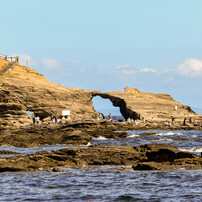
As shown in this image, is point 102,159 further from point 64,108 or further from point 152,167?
point 64,108

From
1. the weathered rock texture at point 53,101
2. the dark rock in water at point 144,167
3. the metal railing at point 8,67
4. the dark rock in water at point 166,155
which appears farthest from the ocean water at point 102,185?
the metal railing at point 8,67

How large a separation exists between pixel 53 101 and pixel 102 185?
7190 centimetres

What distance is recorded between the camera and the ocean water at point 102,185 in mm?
15406

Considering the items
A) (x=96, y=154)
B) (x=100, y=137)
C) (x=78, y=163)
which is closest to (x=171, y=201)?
(x=78, y=163)

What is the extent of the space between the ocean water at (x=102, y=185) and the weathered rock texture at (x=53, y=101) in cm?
6316

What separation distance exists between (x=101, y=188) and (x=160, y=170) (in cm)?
581

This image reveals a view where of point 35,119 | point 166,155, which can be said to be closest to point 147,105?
point 35,119

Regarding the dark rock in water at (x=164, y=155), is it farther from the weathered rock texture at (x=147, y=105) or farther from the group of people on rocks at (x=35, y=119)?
the weathered rock texture at (x=147, y=105)

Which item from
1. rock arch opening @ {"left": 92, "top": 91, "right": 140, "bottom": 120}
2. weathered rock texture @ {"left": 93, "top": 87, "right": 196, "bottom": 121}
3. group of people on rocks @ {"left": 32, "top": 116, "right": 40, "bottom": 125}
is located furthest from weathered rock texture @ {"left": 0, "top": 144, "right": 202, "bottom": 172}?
rock arch opening @ {"left": 92, "top": 91, "right": 140, "bottom": 120}

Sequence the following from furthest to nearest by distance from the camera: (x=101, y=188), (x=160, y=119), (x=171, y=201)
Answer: (x=160, y=119)
(x=101, y=188)
(x=171, y=201)

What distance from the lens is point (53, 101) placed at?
8919 cm

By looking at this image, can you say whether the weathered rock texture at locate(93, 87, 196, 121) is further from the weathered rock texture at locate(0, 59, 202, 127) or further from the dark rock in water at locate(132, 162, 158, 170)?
the dark rock in water at locate(132, 162, 158, 170)

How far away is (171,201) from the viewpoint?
1458 centimetres

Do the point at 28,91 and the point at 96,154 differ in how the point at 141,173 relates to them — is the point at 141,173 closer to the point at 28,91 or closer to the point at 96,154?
the point at 96,154
